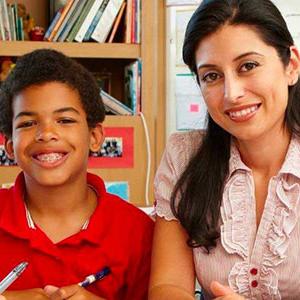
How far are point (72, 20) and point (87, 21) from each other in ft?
0.17

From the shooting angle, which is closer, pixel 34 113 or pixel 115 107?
pixel 34 113

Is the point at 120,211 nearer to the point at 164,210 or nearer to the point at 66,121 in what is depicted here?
the point at 164,210

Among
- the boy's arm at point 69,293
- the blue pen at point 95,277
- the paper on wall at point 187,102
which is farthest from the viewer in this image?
the paper on wall at point 187,102

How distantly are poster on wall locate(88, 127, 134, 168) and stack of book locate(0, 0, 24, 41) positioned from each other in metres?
0.46

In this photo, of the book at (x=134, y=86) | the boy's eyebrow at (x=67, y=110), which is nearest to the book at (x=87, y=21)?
the book at (x=134, y=86)

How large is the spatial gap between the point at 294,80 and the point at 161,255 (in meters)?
0.43

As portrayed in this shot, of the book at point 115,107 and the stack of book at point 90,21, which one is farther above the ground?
the stack of book at point 90,21

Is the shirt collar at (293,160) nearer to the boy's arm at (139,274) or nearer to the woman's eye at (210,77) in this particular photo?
the woman's eye at (210,77)

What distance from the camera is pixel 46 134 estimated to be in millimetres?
1162

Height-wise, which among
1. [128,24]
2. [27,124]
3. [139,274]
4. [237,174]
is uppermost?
[128,24]

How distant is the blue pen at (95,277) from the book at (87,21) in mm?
1073

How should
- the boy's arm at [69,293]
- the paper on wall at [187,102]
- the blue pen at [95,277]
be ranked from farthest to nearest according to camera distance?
the paper on wall at [187,102] < the blue pen at [95,277] < the boy's arm at [69,293]

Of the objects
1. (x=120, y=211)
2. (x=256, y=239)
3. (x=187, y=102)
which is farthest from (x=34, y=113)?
(x=187, y=102)

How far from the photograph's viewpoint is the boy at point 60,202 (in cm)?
118
